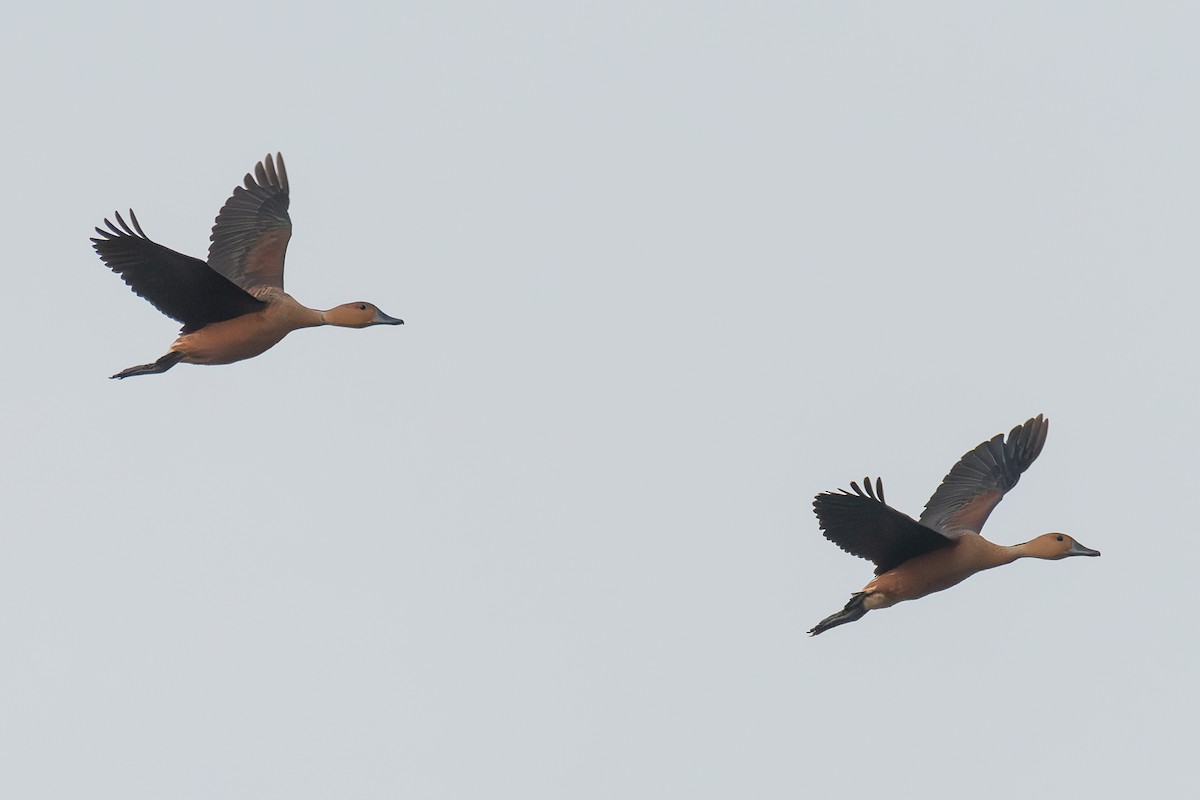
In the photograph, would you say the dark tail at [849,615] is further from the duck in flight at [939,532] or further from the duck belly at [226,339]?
the duck belly at [226,339]

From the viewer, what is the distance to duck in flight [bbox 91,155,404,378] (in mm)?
20531

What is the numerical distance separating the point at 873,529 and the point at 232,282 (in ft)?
24.3

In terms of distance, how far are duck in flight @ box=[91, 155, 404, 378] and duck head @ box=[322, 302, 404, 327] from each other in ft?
0.04

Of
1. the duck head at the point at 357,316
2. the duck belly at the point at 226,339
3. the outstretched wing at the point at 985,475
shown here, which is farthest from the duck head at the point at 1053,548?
the duck belly at the point at 226,339

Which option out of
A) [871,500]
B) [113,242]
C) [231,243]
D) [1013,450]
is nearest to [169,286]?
[113,242]

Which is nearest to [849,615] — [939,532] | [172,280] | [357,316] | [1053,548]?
[939,532]

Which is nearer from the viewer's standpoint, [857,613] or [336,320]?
[857,613]

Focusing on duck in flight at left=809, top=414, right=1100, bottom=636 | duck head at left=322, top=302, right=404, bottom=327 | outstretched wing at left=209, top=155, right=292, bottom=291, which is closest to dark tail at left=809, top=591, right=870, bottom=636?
duck in flight at left=809, top=414, right=1100, bottom=636

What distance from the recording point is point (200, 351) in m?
21.6

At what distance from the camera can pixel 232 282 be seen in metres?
21.4

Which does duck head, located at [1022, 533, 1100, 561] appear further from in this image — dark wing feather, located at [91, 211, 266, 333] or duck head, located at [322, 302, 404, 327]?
dark wing feather, located at [91, 211, 266, 333]

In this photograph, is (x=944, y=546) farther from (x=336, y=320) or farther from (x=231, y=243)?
(x=231, y=243)

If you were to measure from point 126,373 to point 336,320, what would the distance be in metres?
2.37

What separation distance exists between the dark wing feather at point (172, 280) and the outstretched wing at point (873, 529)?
681cm
